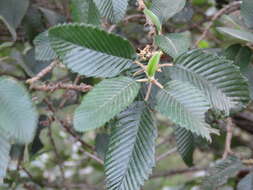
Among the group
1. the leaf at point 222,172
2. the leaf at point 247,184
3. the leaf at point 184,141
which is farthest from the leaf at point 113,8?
the leaf at point 247,184

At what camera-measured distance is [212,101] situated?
751 millimetres

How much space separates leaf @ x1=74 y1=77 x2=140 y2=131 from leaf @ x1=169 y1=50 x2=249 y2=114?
0.12m

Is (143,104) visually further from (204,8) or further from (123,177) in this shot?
(204,8)

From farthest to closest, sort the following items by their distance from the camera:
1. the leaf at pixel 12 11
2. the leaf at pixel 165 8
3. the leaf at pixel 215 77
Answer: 1. the leaf at pixel 12 11
2. the leaf at pixel 165 8
3. the leaf at pixel 215 77

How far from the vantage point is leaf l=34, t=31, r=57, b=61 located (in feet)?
3.26

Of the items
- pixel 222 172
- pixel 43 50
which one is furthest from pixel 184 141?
pixel 43 50

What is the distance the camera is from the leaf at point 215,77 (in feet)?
2.50

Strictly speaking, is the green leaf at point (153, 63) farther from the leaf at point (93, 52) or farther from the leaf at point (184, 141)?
the leaf at point (184, 141)

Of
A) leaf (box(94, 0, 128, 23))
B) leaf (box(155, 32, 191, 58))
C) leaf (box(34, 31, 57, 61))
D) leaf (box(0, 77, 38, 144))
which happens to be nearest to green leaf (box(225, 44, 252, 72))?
leaf (box(155, 32, 191, 58))

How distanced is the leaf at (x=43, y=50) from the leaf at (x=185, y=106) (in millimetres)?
369

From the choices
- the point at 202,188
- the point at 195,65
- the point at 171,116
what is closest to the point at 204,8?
the point at 202,188

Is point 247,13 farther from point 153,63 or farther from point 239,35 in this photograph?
point 153,63

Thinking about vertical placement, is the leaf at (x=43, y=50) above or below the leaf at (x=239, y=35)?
below

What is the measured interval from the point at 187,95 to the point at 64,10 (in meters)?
0.97
